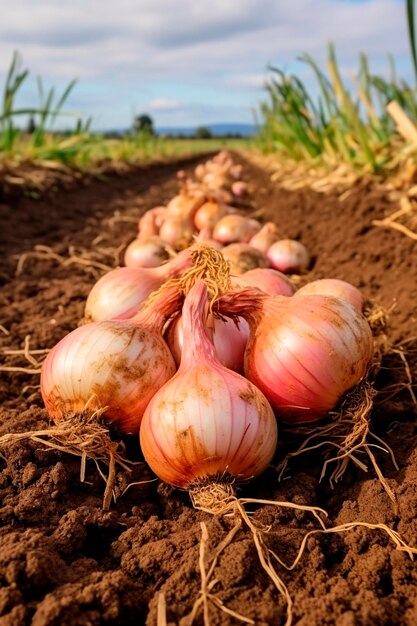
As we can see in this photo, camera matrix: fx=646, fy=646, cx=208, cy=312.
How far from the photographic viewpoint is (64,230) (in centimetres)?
568

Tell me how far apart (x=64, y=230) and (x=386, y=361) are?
3957mm

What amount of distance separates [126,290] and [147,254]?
122cm

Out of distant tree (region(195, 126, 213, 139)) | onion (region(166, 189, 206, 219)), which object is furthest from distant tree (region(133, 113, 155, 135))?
distant tree (region(195, 126, 213, 139))

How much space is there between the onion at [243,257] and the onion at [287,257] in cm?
36

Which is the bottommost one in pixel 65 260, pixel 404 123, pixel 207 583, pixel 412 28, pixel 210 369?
pixel 65 260

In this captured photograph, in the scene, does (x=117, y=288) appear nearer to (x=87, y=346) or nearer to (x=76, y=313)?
(x=87, y=346)

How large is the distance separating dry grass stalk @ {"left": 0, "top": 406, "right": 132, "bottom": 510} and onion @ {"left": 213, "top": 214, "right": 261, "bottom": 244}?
238 centimetres

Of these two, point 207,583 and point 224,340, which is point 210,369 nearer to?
point 224,340

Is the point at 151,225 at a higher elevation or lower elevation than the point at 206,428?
lower

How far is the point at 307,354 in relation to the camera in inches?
66.4

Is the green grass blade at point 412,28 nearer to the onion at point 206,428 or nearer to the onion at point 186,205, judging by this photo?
the onion at point 186,205

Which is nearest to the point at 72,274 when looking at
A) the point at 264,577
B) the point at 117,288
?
the point at 117,288

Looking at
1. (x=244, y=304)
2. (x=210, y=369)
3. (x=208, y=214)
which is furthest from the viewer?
(x=208, y=214)

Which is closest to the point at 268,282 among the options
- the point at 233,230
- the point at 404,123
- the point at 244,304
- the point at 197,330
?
the point at 244,304
